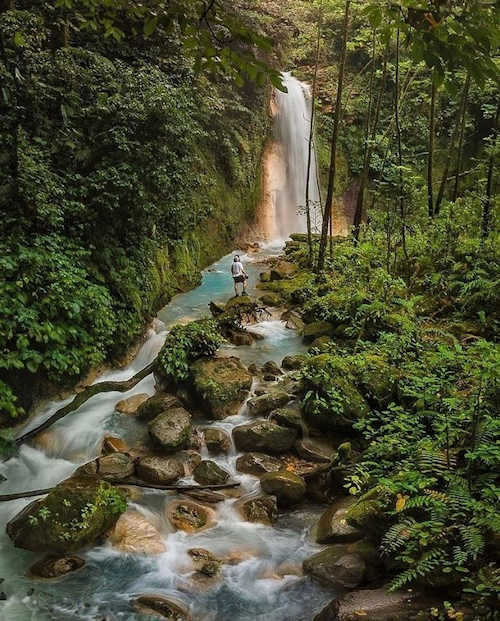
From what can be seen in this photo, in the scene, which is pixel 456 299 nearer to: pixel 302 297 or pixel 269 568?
pixel 302 297

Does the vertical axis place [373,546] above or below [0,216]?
below

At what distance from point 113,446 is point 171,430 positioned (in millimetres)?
850

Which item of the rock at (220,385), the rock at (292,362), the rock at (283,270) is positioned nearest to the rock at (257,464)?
the rock at (220,385)

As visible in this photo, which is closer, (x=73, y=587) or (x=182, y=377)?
(x=73, y=587)

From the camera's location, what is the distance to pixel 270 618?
4391 millimetres

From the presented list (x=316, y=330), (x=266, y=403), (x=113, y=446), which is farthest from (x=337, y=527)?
(x=316, y=330)

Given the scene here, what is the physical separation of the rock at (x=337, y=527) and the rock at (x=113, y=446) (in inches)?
113

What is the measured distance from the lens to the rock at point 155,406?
7.13 meters

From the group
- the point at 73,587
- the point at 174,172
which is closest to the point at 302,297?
the point at 174,172

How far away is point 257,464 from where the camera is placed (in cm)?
625

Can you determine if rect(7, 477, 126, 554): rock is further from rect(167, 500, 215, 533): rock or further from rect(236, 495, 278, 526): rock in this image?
rect(236, 495, 278, 526): rock

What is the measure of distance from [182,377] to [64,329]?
6.56ft

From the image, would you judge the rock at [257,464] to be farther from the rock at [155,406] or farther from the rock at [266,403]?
the rock at [155,406]

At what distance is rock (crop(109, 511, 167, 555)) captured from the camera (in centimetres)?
512
